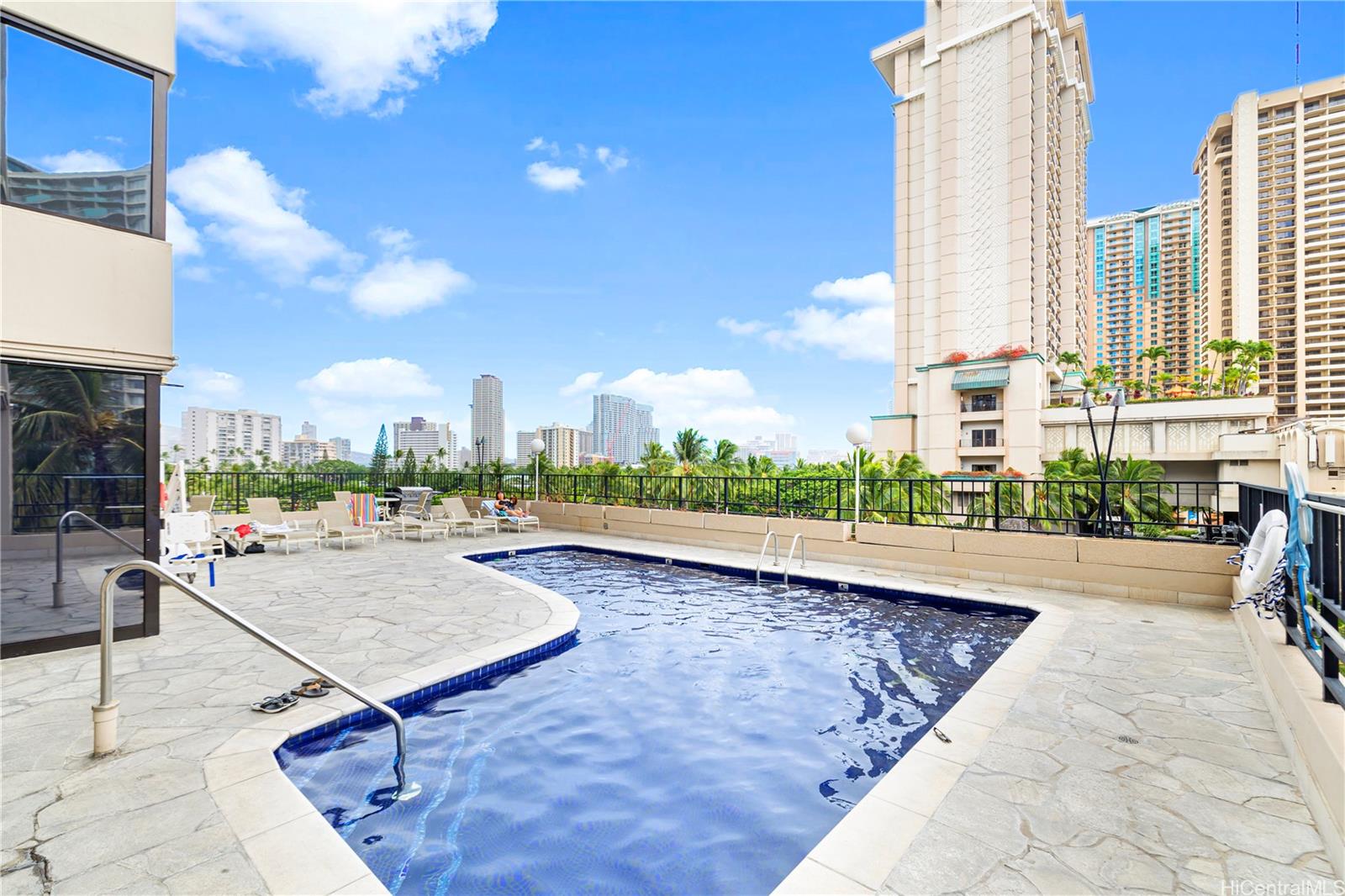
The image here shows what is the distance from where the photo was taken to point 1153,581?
6.71 metres

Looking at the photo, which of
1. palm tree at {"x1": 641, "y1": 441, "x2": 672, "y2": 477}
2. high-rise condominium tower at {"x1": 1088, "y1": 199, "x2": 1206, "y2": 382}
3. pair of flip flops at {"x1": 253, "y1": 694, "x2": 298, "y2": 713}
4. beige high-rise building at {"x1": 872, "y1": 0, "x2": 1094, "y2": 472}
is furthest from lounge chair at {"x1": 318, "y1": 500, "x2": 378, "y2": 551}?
high-rise condominium tower at {"x1": 1088, "y1": 199, "x2": 1206, "y2": 382}

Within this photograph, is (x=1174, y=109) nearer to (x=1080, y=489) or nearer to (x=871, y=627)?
(x=1080, y=489)

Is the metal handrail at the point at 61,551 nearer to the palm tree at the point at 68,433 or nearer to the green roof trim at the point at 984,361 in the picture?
the palm tree at the point at 68,433

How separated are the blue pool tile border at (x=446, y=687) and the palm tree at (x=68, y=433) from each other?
3174mm

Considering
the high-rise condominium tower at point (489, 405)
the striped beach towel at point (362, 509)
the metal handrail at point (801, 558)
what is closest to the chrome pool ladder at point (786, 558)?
the metal handrail at point (801, 558)

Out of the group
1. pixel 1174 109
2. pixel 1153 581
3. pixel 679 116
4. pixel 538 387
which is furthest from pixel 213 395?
pixel 1174 109

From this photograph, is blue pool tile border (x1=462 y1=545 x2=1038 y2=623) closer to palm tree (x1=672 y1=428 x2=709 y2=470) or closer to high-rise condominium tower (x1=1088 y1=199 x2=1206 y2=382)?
palm tree (x1=672 y1=428 x2=709 y2=470)

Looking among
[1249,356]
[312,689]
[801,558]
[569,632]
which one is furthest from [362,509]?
[1249,356]

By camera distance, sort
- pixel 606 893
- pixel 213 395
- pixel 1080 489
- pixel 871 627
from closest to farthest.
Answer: pixel 606 893, pixel 871 627, pixel 1080 489, pixel 213 395

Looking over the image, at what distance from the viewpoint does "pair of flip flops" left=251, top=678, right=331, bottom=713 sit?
3594mm

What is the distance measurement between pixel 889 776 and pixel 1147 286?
106 metres

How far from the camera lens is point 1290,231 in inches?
2212

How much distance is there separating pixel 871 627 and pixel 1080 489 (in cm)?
745

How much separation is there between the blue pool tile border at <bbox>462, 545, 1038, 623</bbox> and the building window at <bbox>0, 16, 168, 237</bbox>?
6.60m
